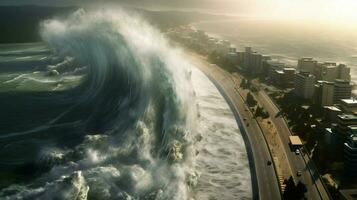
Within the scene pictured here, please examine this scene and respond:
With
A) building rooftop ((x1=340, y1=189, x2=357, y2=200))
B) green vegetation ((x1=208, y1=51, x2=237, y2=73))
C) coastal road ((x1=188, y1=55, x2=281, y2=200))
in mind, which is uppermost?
green vegetation ((x1=208, y1=51, x2=237, y2=73))

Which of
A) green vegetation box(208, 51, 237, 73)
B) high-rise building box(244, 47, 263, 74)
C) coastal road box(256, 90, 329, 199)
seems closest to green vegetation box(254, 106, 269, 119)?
coastal road box(256, 90, 329, 199)

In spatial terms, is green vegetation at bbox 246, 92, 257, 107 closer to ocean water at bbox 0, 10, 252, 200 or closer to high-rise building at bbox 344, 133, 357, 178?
ocean water at bbox 0, 10, 252, 200

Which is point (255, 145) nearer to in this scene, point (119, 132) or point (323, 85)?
point (119, 132)

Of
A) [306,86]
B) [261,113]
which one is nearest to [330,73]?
[306,86]

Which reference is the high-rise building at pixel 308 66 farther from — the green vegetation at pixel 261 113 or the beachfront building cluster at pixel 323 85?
the green vegetation at pixel 261 113

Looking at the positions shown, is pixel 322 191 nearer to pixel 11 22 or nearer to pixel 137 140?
pixel 137 140

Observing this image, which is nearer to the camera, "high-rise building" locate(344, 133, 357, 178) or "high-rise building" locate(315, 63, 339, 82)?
"high-rise building" locate(344, 133, 357, 178)
